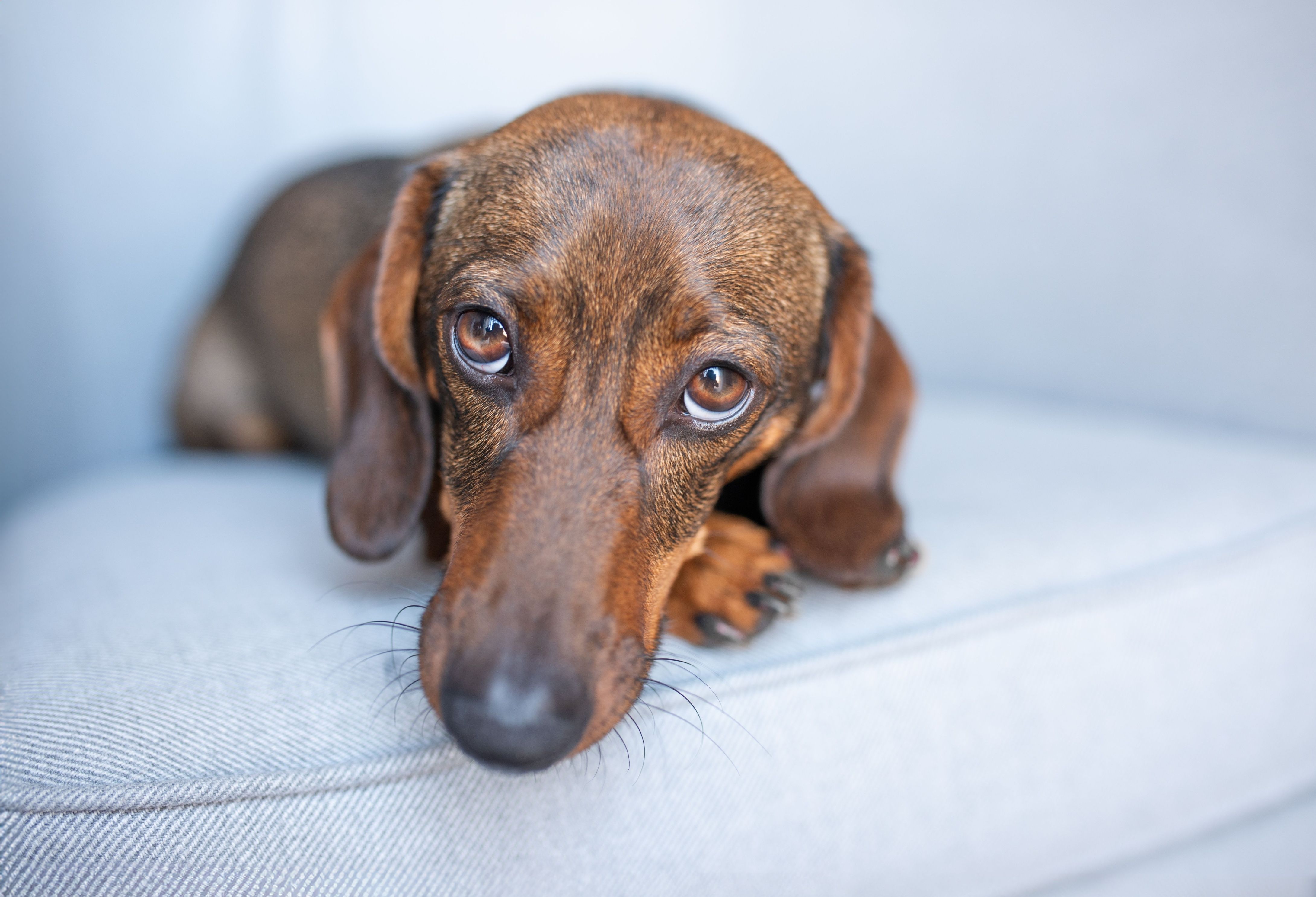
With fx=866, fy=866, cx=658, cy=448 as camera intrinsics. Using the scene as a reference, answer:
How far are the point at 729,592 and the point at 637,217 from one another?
30.1 inches

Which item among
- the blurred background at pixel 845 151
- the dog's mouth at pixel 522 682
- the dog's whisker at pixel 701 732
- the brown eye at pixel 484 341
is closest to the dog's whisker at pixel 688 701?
the dog's whisker at pixel 701 732

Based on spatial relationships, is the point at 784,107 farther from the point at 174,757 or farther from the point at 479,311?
the point at 174,757

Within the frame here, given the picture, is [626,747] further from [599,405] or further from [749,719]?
A: [599,405]

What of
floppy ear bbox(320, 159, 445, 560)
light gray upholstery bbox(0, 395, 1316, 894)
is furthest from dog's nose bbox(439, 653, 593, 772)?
floppy ear bbox(320, 159, 445, 560)

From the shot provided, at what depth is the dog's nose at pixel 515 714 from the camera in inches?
46.6

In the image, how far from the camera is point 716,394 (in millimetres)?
1668

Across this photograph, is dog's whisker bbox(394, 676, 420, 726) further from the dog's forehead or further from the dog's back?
the dog's back

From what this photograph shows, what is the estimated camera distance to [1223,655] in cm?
198

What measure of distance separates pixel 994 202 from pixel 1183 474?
4.60ft

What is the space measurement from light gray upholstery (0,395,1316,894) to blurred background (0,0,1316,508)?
2.47ft

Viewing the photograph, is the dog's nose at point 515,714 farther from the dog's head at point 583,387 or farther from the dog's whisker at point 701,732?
the dog's whisker at point 701,732

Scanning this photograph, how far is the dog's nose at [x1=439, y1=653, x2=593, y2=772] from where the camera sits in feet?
3.89

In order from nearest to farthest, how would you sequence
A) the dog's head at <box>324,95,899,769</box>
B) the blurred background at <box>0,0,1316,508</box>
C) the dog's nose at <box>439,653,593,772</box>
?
the dog's nose at <box>439,653,593,772</box> < the dog's head at <box>324,95,899,769</box> < the blurred background at <box>0,0,1316,508</box>

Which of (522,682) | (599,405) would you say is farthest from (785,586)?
(522,682)
